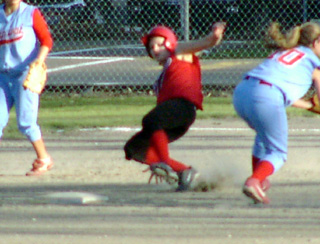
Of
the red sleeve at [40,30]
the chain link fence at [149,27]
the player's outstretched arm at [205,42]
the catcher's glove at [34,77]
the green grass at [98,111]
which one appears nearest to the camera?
the player's outstretched arm at [205,42]

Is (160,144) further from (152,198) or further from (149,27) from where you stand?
(149,27)

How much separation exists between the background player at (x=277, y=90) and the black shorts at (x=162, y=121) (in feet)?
1.76

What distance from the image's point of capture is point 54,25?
16.4 metres

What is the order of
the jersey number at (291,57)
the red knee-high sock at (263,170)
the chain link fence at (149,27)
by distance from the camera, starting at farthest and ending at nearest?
the chain link fence at (149,27)
the jersey number at (291,57)
the red knee-high sock at (263,170)

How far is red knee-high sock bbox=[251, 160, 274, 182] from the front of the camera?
5.21m

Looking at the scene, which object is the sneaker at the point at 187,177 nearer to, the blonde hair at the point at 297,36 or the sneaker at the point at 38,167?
the blonde hair at the point at 297,36

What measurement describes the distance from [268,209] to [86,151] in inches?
119

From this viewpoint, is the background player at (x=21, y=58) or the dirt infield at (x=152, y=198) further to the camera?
the background player at (x=21, y=58)

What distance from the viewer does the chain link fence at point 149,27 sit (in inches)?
554

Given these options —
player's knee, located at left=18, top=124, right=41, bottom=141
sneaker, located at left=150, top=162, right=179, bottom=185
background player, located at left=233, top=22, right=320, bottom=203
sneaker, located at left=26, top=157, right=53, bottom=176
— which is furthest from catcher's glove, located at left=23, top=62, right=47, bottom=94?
background player, located at left=233, top=22, right=320, bottom=203

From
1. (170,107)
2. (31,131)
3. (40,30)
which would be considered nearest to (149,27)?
(40,30)

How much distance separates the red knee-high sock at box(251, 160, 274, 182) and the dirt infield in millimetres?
209

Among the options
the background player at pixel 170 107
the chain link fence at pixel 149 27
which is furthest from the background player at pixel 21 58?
the chain link fence at pixel 149 27

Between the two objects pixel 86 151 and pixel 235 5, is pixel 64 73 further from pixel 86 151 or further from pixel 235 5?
pixel 86 151
